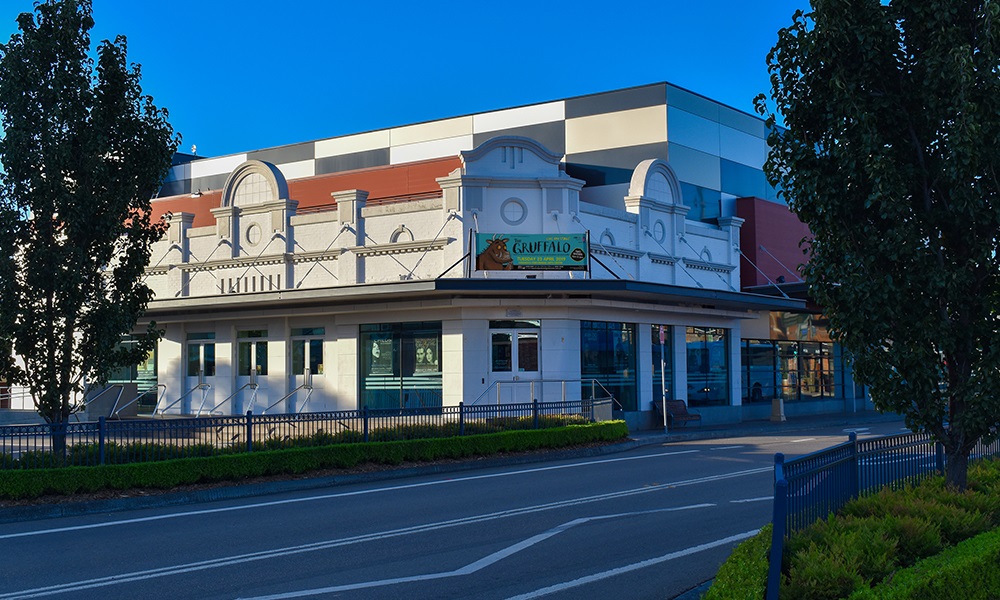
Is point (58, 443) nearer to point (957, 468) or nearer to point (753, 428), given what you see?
point (957, 468)

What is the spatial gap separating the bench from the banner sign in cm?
610

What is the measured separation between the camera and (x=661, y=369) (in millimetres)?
30234

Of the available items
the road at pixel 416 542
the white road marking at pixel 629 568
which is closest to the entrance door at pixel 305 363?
the road at pixel 416 542

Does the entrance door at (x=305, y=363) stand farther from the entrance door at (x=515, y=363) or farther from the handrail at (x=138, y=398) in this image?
the entrance door at (x=515, y=363)

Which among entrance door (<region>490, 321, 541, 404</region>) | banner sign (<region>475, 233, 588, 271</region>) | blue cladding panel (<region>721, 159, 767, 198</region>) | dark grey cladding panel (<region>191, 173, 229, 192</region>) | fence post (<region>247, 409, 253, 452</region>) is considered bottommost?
fence post (<region>247, 409, 253, 452</region>)

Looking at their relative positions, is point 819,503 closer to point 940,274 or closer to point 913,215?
point 940,274

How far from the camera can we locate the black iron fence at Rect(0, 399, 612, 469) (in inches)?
589

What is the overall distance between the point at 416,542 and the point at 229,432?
295 inches

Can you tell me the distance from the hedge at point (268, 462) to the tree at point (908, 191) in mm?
10881

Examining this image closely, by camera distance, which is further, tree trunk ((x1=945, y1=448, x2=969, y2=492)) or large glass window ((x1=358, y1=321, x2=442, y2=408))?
large glass window ((x1=358, y1=321, x2=442, y2=408))

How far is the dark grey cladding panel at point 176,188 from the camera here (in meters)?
44.2

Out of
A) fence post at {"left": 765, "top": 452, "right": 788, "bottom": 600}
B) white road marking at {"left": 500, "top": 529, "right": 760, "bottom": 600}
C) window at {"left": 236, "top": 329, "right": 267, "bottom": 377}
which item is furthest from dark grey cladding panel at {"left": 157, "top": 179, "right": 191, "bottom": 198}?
fence post at {"left": 765, "top": 452, "right": 788, "bottom": 600}

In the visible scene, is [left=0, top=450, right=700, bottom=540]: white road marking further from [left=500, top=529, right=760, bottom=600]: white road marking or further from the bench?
the bench

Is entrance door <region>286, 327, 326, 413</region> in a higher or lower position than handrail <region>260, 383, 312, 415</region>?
higher
